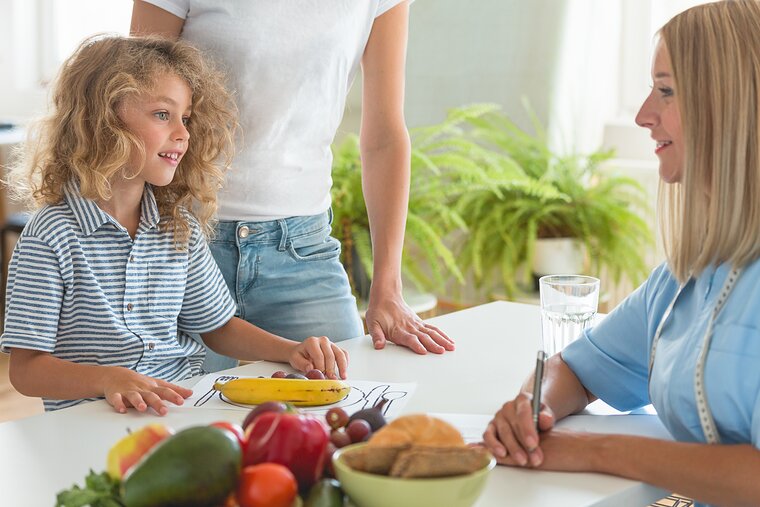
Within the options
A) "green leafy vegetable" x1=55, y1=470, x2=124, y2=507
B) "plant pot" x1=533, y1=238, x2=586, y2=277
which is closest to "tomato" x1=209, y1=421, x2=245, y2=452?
"green leafy vegetable" x1=55, y1=470, x2=124, y2=507

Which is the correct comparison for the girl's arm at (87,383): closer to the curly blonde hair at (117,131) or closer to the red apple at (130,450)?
the curly blonde hair at (117,131)

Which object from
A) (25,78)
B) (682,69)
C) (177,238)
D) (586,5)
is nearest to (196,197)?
(177,238)

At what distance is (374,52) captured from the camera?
78.4 inches

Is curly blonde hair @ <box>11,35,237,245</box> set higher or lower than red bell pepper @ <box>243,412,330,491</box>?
higher

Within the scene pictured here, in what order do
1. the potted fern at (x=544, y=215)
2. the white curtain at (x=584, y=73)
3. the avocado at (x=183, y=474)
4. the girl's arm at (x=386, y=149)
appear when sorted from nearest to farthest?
the avocado at (x=183, y=474) < the girl's arm at (x=386, y=149) < the potted fern at (x=544, y=215) < the white curtain at (x=584, y=73)

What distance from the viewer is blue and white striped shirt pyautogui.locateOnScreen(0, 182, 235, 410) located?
155 centimetres

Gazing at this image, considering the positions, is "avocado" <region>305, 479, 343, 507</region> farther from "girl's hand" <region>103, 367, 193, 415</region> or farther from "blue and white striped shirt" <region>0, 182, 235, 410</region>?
"blue and white striped shirt" <region>0, 182, 235, 410</region>

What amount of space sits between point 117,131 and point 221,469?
3.21 feet

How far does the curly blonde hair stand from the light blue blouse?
74 centimetres

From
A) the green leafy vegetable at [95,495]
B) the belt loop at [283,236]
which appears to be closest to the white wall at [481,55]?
the belt loop at [283,236]

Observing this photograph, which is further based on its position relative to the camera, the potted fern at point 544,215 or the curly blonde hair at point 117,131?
the potted fern at point 544,215

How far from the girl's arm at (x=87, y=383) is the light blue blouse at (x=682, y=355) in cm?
60

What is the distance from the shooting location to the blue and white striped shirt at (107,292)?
5.09ft

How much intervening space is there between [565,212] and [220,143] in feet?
6.88
